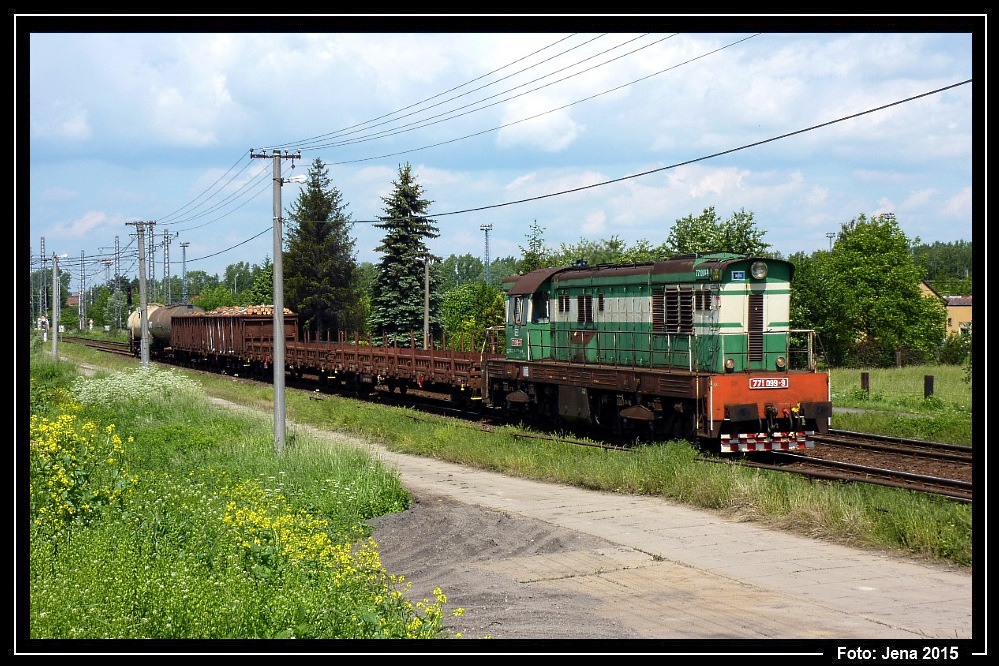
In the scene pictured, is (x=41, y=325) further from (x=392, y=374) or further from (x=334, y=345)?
(x=392, y=374)

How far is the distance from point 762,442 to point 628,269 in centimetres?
500

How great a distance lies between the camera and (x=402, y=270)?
173 ft

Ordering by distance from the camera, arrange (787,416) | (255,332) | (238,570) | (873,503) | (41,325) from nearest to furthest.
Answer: (238,570), (873,503), (787,416), (255,332), (41,325)

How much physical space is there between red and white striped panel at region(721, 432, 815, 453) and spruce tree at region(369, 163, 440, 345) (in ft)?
120

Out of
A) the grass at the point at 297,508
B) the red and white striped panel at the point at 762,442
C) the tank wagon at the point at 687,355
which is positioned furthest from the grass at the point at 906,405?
the red and white striped panel at the point at 762,442

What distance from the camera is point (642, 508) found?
1304 centimetres

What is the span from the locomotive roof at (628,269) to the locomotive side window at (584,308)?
0.52m

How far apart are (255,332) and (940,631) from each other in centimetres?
3702

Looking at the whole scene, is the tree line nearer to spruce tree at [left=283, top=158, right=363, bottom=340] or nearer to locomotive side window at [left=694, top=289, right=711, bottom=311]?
spruce tree at [left=283, top=158, right=363, bottom=340]

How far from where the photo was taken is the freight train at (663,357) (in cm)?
1678

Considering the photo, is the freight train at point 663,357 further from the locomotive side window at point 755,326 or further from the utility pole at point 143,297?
the utility pole at point 143,297

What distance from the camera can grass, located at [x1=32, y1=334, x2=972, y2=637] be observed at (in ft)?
22.7

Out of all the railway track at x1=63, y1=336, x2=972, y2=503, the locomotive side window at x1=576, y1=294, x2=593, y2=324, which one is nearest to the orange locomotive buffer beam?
the railway track at x1=63, y1=336, x2=972, y2=503
